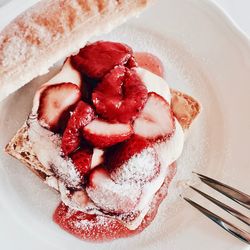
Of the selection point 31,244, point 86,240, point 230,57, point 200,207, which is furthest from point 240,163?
point 31,244

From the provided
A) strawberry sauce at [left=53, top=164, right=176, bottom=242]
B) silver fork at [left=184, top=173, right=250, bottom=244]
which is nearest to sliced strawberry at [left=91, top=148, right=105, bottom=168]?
strawberry sauce at [left=53, top=164, right=176, bottom=242]

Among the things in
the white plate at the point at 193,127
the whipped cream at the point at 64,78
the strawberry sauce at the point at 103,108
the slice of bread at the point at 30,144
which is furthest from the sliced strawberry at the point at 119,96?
the white plate at the point at 193,127

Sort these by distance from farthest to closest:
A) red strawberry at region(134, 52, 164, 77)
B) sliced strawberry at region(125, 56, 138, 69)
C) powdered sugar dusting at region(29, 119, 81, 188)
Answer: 1. red strawberry at region(134, 52, 164, 77)
2. sliced strawberry at region(125, 56, 138, 69)
3. powdered sugar dusting at region(29, 119, 81, 188)

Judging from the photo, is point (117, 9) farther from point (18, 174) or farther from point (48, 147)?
point (18, 174)

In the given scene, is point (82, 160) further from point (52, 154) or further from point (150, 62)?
point (150, 62)

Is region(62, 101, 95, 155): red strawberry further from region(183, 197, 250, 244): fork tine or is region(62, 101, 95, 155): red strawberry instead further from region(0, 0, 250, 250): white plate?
A: region(183, 197, 250, 244): fork tine
